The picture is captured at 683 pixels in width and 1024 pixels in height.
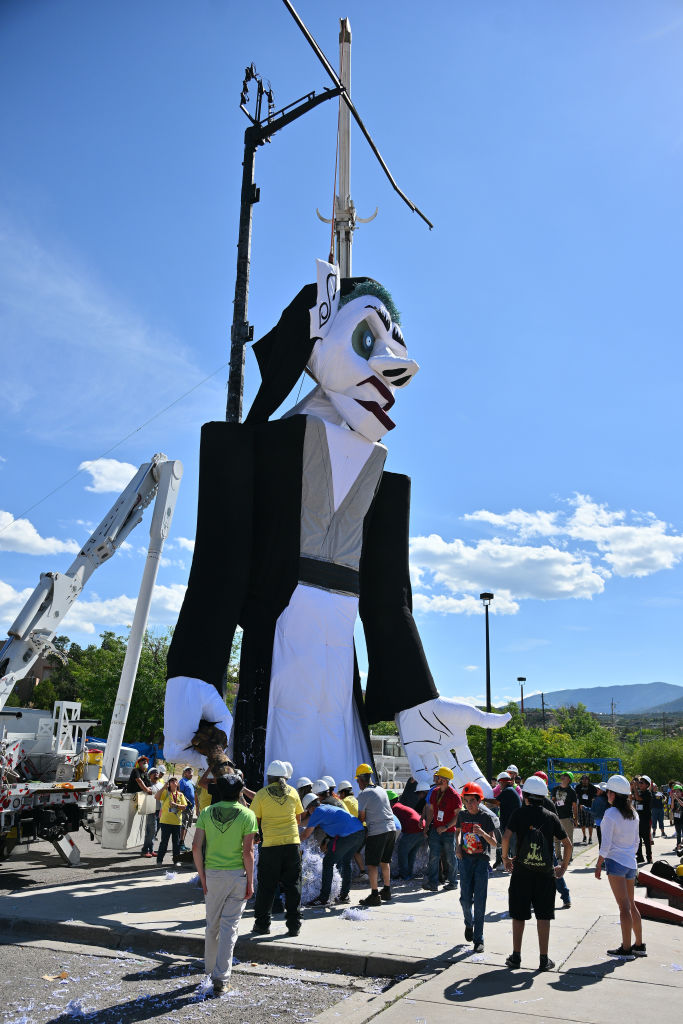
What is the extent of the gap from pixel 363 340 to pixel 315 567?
312 cm

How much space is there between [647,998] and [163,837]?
25.2 feet

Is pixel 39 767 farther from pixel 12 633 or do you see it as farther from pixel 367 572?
pixel 367 572

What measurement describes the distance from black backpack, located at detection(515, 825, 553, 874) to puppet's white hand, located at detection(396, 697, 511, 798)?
5.39 metres

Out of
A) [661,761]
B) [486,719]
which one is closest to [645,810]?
[486,719]

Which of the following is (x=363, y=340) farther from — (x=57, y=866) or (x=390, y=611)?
(x=57, y=866)

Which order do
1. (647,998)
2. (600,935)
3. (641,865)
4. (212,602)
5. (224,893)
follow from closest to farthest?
1. (647,998)
2. (224,893)
3. (600,935)
4. (212,602)
5. (641,865)

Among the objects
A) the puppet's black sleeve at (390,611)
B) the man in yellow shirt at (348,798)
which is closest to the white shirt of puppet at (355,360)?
the puppet's black sleeve at (390,611)

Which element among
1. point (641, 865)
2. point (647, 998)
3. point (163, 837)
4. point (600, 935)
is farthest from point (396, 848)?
point (647, 998)

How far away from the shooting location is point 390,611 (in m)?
12.1

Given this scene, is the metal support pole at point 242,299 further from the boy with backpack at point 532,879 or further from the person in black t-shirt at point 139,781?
the boy with backpack at point 532,879

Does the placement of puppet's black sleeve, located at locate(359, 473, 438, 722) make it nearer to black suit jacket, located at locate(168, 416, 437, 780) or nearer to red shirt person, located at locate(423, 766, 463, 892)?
black suit jacket, located at locate(168, 416, 437, 780)

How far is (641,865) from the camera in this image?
13305 mm

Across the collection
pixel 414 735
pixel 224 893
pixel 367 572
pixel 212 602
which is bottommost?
pixel 224 893

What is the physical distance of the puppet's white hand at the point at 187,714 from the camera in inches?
360
